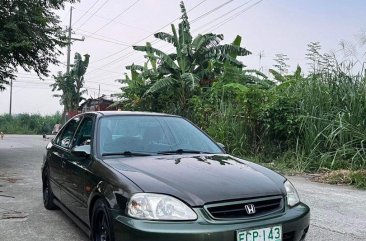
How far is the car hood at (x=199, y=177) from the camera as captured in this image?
3.21 meters

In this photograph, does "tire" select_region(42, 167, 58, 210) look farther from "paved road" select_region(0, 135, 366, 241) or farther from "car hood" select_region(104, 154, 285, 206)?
"car hood" select_region(104, 154, 285, 206)

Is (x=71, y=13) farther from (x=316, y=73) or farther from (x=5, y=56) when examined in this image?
(x=316, y=73)

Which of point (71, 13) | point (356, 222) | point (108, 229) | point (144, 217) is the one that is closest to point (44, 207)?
point (108, 229)

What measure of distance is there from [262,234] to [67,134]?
132 inches

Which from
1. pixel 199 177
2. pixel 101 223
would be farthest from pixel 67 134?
pixel 199 177

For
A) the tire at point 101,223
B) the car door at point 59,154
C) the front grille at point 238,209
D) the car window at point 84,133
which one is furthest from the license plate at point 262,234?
the car door at point 59,154

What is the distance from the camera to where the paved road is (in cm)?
476

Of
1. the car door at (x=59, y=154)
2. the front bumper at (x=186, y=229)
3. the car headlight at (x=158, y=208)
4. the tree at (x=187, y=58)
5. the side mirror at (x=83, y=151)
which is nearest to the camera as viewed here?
the front bumper at (x=186, y=229)

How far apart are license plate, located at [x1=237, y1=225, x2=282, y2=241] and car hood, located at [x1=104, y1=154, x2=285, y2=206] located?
0.84ft

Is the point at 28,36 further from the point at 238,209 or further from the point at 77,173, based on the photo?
the point at 238,209

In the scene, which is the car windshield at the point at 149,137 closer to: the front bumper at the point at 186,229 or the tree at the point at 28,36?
the front bumper at the point at 186,229

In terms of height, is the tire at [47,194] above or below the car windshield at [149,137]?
below

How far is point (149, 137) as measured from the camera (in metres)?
4.49

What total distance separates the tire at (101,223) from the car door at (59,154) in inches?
57.1
